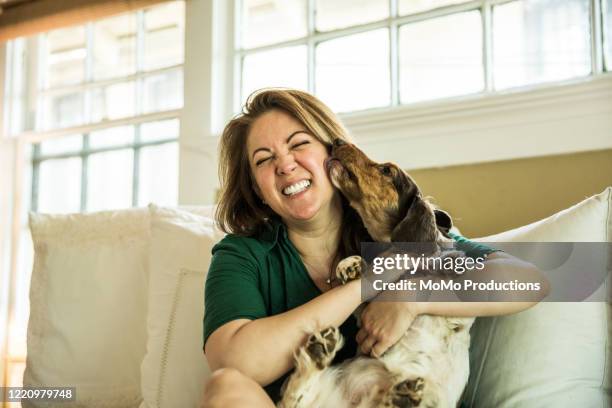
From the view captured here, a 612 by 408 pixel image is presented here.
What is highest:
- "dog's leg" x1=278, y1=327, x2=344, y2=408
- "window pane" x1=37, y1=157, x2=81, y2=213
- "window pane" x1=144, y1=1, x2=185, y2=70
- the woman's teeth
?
"window pane" x1=144, y1=1, x2=185, y2=70

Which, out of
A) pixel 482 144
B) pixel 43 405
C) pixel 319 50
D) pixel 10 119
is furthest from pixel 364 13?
pixel 10 119

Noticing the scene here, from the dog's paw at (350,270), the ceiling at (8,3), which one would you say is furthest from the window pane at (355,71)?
the ceiling at (8,3)

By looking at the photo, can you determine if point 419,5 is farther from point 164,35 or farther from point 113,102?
point 113,102

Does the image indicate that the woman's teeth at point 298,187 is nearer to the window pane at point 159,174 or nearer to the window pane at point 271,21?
the window pane at point 271,21

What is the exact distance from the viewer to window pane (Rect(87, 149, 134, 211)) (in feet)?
10.4

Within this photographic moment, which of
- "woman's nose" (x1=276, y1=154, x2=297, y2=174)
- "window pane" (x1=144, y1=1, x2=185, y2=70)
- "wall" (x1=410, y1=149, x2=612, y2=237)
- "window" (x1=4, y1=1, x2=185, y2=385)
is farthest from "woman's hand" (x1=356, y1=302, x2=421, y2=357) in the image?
"window pane" (x1=144, y1=1, x2=185, y2=70)

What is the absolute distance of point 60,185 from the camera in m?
3.31

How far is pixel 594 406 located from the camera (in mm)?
1260

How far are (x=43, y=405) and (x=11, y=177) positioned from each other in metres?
1.74

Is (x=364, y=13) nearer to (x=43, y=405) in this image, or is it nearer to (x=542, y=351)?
(x=542, y=351)

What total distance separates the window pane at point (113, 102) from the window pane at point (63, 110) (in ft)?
0.36

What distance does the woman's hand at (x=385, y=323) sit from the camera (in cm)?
116

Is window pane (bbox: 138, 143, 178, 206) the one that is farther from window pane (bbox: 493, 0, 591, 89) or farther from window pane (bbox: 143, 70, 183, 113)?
window pane (bbox: 493, 0, 591, 89)

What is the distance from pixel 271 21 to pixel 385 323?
187 centimetres
